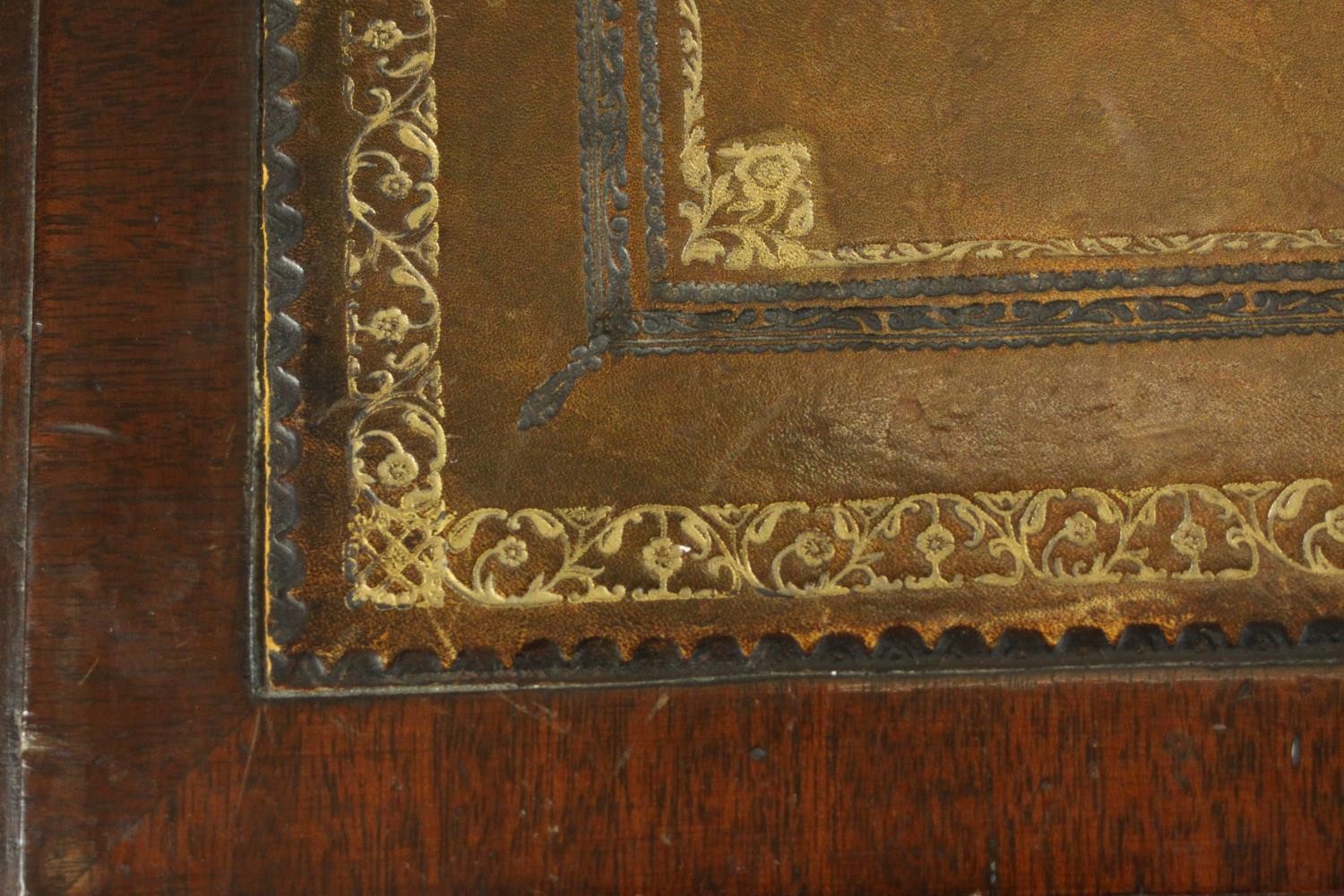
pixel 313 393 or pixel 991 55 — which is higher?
pixel 991 55

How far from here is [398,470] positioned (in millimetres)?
640

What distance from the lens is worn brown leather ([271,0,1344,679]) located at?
63 cm

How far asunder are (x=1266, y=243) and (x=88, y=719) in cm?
82

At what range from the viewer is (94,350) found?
0.65m

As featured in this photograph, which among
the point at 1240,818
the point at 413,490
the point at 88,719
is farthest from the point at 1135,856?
the point at 88,719

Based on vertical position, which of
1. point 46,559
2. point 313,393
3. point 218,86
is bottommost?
point 46,559

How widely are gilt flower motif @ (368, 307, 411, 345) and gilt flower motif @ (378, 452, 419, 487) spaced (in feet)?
0.25

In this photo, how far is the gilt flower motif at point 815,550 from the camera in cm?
63

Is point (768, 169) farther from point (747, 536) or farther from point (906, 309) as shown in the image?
point (747, 536)

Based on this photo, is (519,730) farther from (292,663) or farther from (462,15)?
(462,15)

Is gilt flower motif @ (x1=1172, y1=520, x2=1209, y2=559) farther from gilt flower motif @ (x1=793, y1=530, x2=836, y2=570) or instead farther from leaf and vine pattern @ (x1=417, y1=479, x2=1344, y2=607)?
gilt flower motif @ (x1=793, y1=530, x2=836, y2=570)

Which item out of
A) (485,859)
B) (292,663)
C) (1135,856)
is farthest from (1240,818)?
(292,663)

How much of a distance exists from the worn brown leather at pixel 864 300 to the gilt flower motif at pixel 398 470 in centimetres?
2

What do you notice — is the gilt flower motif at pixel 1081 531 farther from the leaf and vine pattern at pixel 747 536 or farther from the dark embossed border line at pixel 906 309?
the dark embossed border line at pixel 906 309
